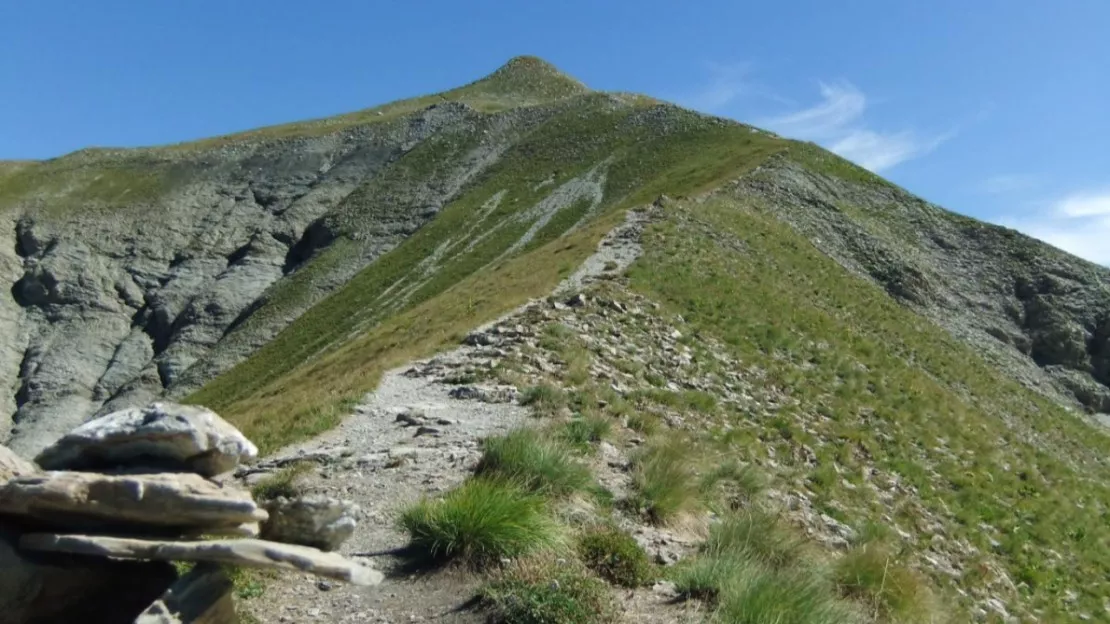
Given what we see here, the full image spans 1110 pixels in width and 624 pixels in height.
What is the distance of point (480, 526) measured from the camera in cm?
877

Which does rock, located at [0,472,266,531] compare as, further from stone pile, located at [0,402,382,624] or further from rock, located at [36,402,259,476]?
rock, located at [36,402,259,476]

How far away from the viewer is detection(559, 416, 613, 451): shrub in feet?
46.0

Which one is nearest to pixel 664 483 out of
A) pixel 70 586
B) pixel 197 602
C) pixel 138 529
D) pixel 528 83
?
pixel 197 602

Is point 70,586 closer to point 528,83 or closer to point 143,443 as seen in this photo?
point 143,443

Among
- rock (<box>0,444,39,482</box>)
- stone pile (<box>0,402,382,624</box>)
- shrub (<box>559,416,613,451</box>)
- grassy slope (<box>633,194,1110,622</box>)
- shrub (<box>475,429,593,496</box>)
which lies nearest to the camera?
stone pile (<box>0,402,382,624</box>)

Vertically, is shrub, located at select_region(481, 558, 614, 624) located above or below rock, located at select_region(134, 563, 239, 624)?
above

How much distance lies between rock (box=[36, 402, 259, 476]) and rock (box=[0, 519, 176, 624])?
2.97 feet

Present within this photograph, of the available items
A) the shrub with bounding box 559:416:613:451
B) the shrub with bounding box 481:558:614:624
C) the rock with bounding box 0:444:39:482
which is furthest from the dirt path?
the rock with bounding box 0:444:39:482

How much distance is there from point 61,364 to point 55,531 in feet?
299

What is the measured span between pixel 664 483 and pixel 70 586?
740cm

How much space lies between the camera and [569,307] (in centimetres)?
2555

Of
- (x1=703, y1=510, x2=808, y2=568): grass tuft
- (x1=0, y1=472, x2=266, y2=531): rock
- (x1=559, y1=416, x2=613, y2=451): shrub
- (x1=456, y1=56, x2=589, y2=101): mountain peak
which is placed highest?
(x1=456, y1=56, x2=589, y2=101): mountain peak

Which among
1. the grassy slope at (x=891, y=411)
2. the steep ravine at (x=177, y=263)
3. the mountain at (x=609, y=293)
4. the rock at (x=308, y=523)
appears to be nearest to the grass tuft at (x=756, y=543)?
the rock at (x=308, y=523)

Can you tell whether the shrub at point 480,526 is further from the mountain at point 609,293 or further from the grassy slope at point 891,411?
the grassy slope at point 891,411
